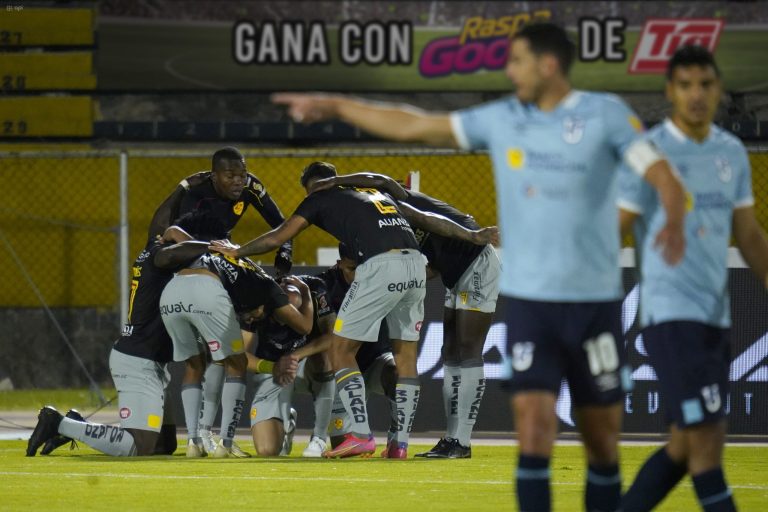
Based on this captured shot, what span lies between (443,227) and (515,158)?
4679 millimetres

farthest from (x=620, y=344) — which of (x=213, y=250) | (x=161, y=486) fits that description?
(x=213, y=250)

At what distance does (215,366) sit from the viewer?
1041cm

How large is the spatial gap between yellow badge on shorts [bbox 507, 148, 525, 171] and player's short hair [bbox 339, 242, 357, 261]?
182 inches

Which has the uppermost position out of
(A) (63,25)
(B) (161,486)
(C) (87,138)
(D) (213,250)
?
(A) (63,25)

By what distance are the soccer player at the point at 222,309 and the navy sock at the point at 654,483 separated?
443 cm

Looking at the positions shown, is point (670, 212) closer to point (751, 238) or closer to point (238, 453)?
point (751, 238)

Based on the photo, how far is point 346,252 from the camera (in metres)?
10.5

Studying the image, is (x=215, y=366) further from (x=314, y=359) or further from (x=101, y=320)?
(x=101, y=320)

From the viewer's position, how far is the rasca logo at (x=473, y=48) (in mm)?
19984

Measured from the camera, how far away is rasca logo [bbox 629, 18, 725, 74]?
774 inches

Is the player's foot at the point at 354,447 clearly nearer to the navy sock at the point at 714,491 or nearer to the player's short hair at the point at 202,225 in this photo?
the player's short hair at the point at 202,225

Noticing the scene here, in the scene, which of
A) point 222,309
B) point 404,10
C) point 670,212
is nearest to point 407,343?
point 222,309

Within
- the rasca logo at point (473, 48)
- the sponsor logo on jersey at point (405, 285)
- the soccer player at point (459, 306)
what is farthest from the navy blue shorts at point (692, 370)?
the rasca logo at point (473, 48)

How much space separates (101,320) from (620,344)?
42.0ft
